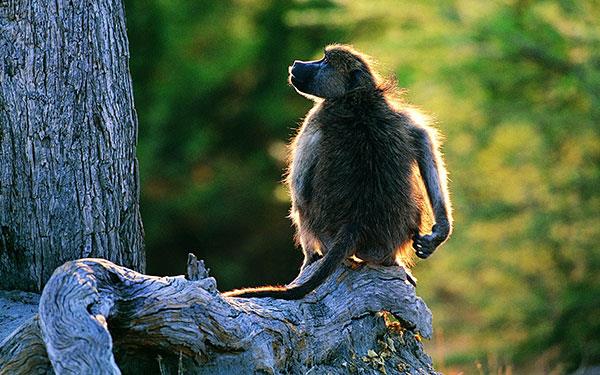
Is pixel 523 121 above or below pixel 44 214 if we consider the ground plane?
above

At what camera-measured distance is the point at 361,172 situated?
5684mm

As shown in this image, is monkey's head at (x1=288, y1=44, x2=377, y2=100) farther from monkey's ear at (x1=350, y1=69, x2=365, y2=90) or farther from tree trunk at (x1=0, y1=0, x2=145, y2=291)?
tree trunk at (x1=0, y1=0, x2=145, y2=291)

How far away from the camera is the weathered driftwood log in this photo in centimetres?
406

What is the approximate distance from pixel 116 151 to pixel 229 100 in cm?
1187

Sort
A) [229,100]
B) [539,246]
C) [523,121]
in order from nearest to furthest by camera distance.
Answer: [523,121] → [539,246] → [229,100]

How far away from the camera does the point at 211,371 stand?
484 centimetres

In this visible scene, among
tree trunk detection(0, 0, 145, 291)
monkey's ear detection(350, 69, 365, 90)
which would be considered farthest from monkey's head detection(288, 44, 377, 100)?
tree trunk detection(0, 0, 145, 291)

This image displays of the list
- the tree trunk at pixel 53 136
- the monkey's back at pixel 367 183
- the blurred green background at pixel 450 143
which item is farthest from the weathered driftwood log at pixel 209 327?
the blurred green background at pixel 450 143

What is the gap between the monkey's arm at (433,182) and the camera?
18.9ft

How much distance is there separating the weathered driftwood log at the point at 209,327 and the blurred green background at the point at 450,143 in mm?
3459

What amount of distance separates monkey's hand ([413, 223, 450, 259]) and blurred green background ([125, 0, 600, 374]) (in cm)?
350

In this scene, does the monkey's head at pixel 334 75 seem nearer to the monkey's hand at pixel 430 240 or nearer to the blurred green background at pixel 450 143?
the monkey's hand at pixel 430 240

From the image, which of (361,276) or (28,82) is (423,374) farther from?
(28,82)

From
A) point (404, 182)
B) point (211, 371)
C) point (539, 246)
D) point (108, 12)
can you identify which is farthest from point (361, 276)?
point (539, 246)
